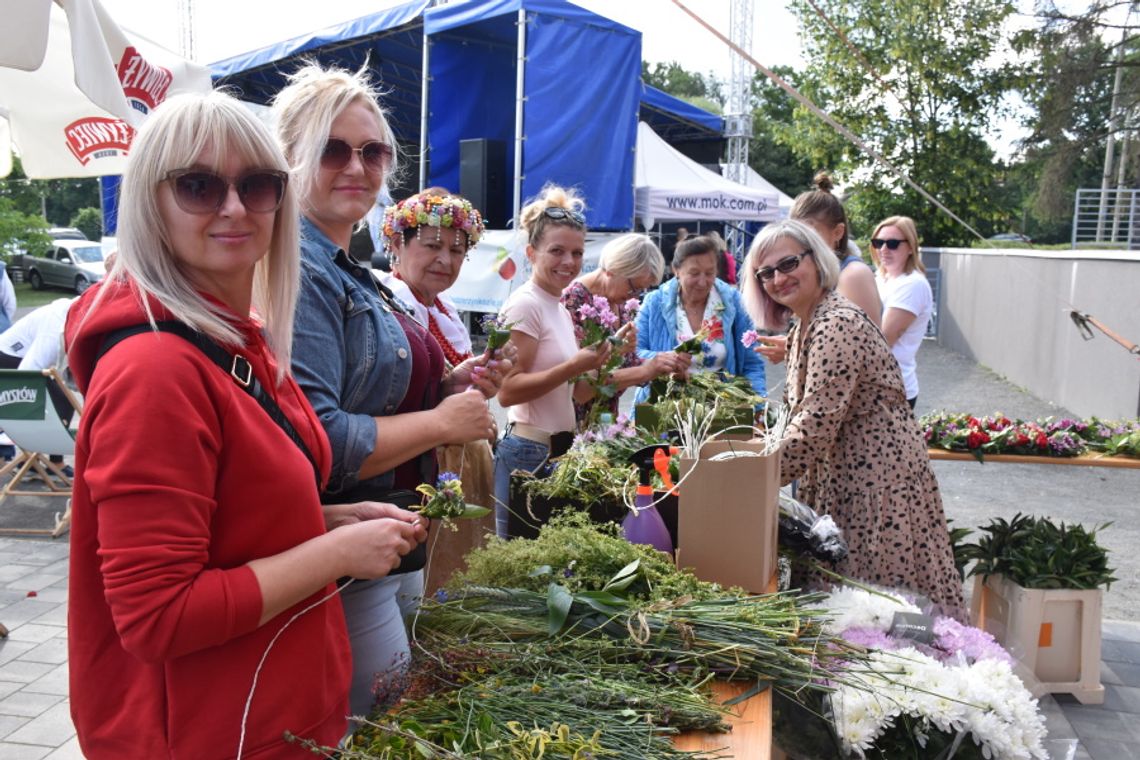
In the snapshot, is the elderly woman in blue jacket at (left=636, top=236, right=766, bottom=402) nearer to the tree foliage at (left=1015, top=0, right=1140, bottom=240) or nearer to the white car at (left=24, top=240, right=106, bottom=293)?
the tree foliage at (left=1015, top=0, right=1140, bottom=240)

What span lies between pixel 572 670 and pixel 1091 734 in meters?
2.82

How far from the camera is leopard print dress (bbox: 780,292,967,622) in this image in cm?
278

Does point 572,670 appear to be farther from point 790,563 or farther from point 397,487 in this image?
point 790,563

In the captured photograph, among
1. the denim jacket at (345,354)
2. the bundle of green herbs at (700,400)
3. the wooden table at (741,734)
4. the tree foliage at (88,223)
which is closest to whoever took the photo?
the wooden table at (741,734)

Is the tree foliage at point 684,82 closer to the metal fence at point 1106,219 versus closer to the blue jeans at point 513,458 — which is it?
the metal fence at point 1106,219

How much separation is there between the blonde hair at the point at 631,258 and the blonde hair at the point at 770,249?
1200 millimetres

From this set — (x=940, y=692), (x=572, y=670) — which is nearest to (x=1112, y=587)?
(x=940, y=692)

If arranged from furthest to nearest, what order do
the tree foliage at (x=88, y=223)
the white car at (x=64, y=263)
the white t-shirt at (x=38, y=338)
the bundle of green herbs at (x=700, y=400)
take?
the tree foliage at (x=88, y=223) → the white car at (x=64, y=263) → the white t-shirt at (x=38, y=338) → the bundle of green herbs at (x=700, y=400)

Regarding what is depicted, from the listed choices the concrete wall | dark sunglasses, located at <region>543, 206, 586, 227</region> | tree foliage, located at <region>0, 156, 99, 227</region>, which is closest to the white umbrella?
dark sunglasses, located at <region>543, 206, 586, 227</region>

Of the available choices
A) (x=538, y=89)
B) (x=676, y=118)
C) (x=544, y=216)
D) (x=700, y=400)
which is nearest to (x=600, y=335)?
(x=700, y=400)

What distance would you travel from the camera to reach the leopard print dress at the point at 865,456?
2779 mm

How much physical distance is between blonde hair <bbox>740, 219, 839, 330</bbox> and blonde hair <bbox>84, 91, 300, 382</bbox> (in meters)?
1.99

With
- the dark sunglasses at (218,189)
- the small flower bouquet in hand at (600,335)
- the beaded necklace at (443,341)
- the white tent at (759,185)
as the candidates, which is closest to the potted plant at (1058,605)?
the small flower bouquet in hand at (600,335)

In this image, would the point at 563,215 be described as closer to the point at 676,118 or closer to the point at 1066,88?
the point at 676,118
